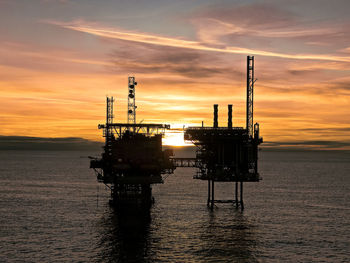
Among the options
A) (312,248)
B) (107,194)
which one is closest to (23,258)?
(312,248)

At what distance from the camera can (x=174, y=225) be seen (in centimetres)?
8500

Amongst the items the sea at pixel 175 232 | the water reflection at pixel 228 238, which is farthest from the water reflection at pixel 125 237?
the water reflection at pixel 228 238

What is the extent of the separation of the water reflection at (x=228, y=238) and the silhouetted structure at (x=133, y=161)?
1737cm

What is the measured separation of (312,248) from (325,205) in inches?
2202

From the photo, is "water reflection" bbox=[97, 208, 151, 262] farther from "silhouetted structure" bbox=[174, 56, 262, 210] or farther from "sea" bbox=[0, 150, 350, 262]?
"silhouetted structure" bbox=[174, 56, 262, 210]

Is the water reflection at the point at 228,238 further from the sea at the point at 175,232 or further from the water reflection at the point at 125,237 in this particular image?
the water reflection at the point at 125,237

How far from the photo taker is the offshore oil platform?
98.3 m

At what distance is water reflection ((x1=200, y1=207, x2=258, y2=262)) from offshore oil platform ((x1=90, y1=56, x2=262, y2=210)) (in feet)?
29.5

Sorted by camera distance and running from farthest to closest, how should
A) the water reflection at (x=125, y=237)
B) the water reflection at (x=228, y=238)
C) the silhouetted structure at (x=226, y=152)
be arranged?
1. the silhouetted structure at (x=226, y=152)
2. the water reflection at (x=228, y=238)
3. the water reflection at (x=125, y=237)

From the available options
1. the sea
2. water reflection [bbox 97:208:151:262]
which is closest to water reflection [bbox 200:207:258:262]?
the sea

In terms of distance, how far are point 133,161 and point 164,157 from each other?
8.10 m

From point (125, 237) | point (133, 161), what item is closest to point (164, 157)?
point (133, 161)

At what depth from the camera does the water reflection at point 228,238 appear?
210 ft

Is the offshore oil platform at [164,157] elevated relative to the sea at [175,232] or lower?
elevated
